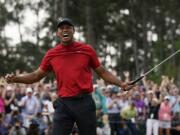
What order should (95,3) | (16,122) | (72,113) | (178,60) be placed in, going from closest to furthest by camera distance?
(72,113)
(16,122)
(95,3)
(178,60)

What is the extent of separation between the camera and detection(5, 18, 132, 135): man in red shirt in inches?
281

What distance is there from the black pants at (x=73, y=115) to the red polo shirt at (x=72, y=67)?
0.11m

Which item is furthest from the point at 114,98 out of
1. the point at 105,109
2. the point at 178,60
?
the point at 178,60

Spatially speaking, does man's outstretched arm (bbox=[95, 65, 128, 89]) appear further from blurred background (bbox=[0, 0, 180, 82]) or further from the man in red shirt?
blurred background (bbox=[0, 0, 180, 82])

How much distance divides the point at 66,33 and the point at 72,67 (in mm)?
441

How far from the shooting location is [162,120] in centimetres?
1712

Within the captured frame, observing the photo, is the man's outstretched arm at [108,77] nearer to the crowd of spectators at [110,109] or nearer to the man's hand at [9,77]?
the man's hand at [9,77]

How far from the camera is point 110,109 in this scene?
1730 cm

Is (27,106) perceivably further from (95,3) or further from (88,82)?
(95,3)

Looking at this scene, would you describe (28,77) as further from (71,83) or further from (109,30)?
(109,30)

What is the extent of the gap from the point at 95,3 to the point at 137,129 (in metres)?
17.4

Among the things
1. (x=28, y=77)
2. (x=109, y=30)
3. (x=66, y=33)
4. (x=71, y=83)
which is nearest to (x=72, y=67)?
(x=71, y=83)

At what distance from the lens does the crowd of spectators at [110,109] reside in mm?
15734

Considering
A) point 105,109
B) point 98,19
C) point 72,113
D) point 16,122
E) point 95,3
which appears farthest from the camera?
point 98,19
